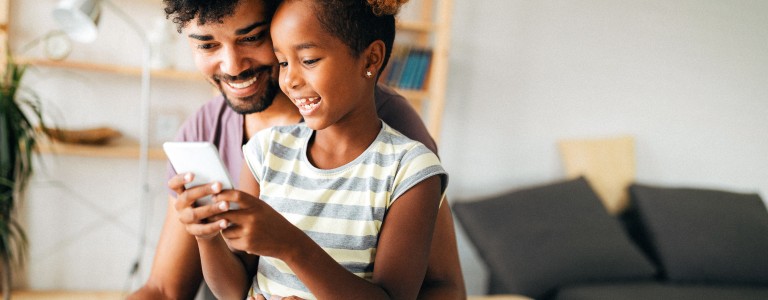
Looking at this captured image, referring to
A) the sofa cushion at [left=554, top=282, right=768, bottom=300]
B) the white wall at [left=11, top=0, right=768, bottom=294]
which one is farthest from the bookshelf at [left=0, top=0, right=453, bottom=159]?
the sofa cushion at [left=554, top=282, right=768, bottom=300]

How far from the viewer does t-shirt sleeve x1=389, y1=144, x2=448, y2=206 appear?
0.99 meters

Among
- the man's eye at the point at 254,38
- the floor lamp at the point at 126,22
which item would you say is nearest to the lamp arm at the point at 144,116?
the floor lamp at the point at 126,22

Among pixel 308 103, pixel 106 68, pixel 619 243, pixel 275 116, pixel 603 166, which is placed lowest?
pixel 619 243

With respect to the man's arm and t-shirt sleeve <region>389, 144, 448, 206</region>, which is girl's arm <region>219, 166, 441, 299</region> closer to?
t-shirt sleeve <region>389, 144, 448, 206</region>

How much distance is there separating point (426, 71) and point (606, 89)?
122cm

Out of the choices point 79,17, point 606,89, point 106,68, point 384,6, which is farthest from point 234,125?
point 606,89

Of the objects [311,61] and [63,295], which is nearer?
[311,61]

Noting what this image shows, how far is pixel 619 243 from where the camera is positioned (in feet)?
10.4

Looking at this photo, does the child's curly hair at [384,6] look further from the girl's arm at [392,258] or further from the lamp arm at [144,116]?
the lamp arm at [144,116]

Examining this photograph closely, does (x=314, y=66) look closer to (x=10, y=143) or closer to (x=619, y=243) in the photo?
(x=10, y=143)

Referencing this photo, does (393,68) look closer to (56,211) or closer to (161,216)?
(161,216)

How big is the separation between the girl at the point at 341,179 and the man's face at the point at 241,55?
0.17 m

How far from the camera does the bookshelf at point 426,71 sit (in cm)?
292

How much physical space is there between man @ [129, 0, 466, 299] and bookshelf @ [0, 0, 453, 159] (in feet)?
5.15
